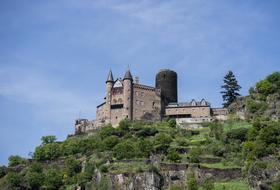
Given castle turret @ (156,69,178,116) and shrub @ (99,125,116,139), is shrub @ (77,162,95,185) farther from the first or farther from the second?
castle turret @ (156,69,178,116)

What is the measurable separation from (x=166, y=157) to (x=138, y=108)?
17733mm

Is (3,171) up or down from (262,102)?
down

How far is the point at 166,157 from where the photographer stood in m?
75.2

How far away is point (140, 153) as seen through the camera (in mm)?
75188

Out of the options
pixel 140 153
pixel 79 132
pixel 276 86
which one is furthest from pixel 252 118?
pixel 79 132

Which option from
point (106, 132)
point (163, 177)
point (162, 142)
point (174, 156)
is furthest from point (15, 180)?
point (174, 156)

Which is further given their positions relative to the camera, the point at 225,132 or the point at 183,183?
the point at 225,132

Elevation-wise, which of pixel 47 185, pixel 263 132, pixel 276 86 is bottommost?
pixel 47 185

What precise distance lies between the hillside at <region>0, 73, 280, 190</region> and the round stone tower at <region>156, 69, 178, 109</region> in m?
9.10

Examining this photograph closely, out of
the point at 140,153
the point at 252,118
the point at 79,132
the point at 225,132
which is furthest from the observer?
the point at 79,132

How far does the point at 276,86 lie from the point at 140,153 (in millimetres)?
24501

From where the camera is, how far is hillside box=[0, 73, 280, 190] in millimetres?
69375

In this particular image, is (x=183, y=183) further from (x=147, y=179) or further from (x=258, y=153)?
(x=258, y=153)

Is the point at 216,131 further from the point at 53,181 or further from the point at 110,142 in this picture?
the point at 53,181
